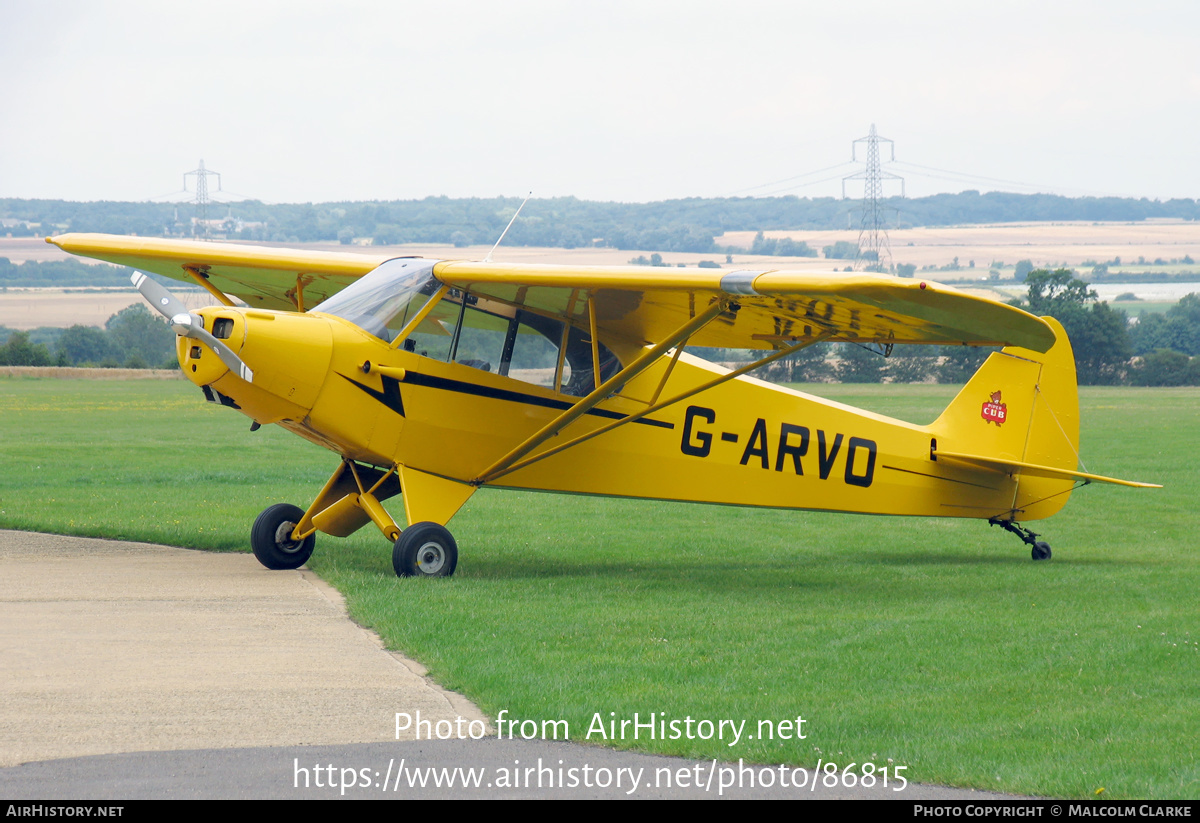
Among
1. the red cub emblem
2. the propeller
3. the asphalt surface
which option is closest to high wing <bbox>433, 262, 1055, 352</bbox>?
the propeller

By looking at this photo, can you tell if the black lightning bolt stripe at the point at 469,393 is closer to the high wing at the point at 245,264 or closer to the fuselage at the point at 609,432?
the fuselage at the point at 609,432

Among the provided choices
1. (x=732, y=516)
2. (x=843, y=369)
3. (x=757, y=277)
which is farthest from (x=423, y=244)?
(x=757, y=277)

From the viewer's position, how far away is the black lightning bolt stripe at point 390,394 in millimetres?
11188

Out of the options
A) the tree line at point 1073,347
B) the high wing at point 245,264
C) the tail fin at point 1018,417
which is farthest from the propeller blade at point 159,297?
the tree line at point 1073,347

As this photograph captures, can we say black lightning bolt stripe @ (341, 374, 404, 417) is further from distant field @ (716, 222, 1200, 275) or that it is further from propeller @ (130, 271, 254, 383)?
distant field @ (716, 222, 1200, 275)

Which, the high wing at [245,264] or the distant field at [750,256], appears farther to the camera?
the distant field at [750,256]

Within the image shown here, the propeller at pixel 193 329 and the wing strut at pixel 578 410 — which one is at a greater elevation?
the propeller at pixel 193 329

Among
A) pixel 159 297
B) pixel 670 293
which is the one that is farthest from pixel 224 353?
pixel 670 293

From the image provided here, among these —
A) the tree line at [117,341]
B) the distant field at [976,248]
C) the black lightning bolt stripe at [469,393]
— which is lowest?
the tree line at [117,341]

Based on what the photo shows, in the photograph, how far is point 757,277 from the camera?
978 cm

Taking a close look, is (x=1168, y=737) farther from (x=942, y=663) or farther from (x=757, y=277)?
(x=757, y=277)

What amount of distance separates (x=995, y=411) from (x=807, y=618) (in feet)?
18.7

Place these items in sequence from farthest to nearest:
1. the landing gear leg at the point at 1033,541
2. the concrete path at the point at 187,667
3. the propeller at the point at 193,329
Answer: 1. the landing gear leg at the point at 1033,541
2. the propeller at the point at 193,329
3. the concrete path at the point at 187,667
